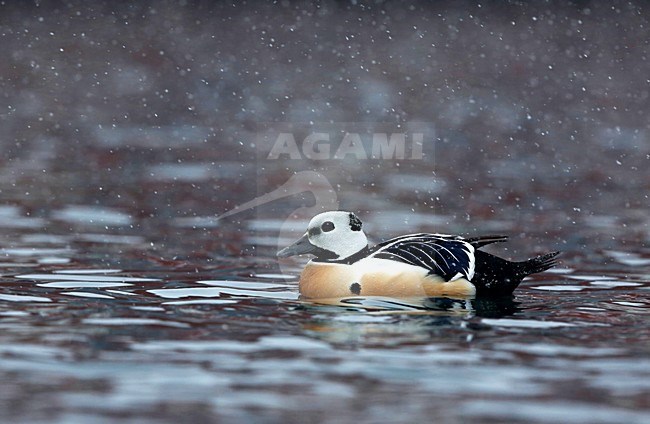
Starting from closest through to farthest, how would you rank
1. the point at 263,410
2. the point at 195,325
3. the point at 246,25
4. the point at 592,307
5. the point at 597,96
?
the point at 263,410 < the point at 195,325 < the point at 592,307 < the point at 597,96 < the point at 246,25

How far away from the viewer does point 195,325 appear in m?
8.81

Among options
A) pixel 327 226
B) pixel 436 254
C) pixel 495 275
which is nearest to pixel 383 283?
pixel 436 254

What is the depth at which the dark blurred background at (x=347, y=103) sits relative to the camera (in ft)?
47.9

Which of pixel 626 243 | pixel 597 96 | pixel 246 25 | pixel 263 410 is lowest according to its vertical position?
pixel 263 410

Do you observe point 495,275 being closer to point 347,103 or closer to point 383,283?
point 383,283

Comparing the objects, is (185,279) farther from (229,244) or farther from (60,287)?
(229,244)

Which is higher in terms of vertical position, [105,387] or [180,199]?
[180,199]

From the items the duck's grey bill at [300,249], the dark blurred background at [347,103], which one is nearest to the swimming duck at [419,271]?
the duck's grey bill at [300,249]

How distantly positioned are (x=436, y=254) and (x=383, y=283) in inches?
15.9

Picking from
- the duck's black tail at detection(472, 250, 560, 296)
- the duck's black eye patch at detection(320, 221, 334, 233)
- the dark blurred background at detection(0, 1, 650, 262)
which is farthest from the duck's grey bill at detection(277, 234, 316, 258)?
the dark blurred background at detection(0, 1, 650, 262)

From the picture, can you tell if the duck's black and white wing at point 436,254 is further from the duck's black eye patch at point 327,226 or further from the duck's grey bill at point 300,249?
the duck's grey bill at point 300,249

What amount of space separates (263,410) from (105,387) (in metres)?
0.88

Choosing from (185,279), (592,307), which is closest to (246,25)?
(185,279)

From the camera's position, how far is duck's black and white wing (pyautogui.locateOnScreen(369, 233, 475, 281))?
9812 mm
